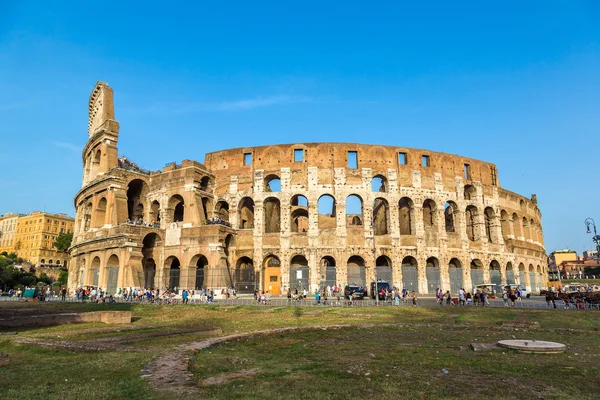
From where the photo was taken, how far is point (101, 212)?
37.8 metres

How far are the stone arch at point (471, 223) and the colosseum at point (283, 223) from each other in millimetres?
113

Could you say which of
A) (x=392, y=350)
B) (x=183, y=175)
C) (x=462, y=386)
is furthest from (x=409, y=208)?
(x=462, y=386)

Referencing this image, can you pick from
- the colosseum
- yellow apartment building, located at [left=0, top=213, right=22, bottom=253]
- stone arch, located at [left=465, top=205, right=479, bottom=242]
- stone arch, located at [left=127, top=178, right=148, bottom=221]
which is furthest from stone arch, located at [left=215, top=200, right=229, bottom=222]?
yellow apartment building, located at [left=0, top=213, right=22, bottom=253]

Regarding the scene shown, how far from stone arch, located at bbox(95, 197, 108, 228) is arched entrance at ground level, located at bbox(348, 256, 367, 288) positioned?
22755 millimetres

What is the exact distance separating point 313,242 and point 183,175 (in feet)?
41.6

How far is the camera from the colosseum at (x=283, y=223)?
33500 mm

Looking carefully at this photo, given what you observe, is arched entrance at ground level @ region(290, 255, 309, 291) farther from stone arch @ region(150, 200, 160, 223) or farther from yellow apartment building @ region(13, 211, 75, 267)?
yellow apartment building @ region(13, 211, 75, 267)

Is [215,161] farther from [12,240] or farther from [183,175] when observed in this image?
[12,240]

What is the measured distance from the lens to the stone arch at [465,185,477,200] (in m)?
39.6

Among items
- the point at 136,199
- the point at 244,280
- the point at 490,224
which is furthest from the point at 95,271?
the point at 490,224

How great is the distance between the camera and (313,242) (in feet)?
111

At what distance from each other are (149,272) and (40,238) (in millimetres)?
77536

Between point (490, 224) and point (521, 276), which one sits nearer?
point (490, 224)

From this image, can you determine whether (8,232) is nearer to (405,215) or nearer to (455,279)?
(405,215)
